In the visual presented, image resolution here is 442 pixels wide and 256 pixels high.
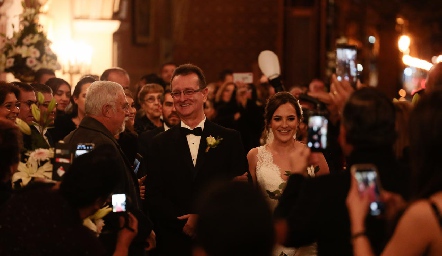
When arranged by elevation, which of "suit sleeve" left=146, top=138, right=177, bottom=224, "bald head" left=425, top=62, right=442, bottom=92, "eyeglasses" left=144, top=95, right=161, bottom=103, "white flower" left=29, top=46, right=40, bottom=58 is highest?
"white flower" left=29, top=46, right=40, bottom=58

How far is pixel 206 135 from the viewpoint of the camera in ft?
25.4

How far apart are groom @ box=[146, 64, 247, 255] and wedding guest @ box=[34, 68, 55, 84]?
4053mm

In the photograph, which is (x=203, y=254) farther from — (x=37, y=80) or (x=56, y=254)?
(x=37, y=80)

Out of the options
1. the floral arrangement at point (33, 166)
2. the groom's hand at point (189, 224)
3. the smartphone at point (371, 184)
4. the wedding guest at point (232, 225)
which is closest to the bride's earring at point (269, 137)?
the groom's hand at point (189, 224)

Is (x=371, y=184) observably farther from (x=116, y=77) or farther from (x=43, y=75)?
(x=43, y=75)

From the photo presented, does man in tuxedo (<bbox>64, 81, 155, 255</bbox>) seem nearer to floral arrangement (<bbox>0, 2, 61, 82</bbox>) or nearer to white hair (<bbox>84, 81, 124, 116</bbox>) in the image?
white hair (<bbox>84, 81, 124, 116</bbox>)

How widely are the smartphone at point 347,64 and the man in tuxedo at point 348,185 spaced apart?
71 cm

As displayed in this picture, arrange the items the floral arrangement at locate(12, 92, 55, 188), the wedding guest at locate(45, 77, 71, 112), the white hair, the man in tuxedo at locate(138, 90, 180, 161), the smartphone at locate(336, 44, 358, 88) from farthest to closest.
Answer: the wedding guest at locate(45, 77, 71, 112), the man in tuxedo at locate(138, 90, 180, 161), the white hair, the floral arrangement at locate(12, 92, 55, 188), the smartphone at locate(336, 44, 358, 88)

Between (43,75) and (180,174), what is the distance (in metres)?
4.44

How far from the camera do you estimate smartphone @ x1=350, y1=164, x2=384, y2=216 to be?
13.0ft

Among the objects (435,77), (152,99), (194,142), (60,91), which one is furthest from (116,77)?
(435,77)

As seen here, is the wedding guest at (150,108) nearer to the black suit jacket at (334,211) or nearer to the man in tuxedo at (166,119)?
the man in tuxedo at (166,119)

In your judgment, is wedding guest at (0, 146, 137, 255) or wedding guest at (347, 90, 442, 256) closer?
wedding guest at (347, 90, 442, 256)

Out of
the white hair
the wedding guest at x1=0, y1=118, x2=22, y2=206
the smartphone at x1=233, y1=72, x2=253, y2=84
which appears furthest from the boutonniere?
the smartphone at x1=233, y1=72, x2=253, y2=84
